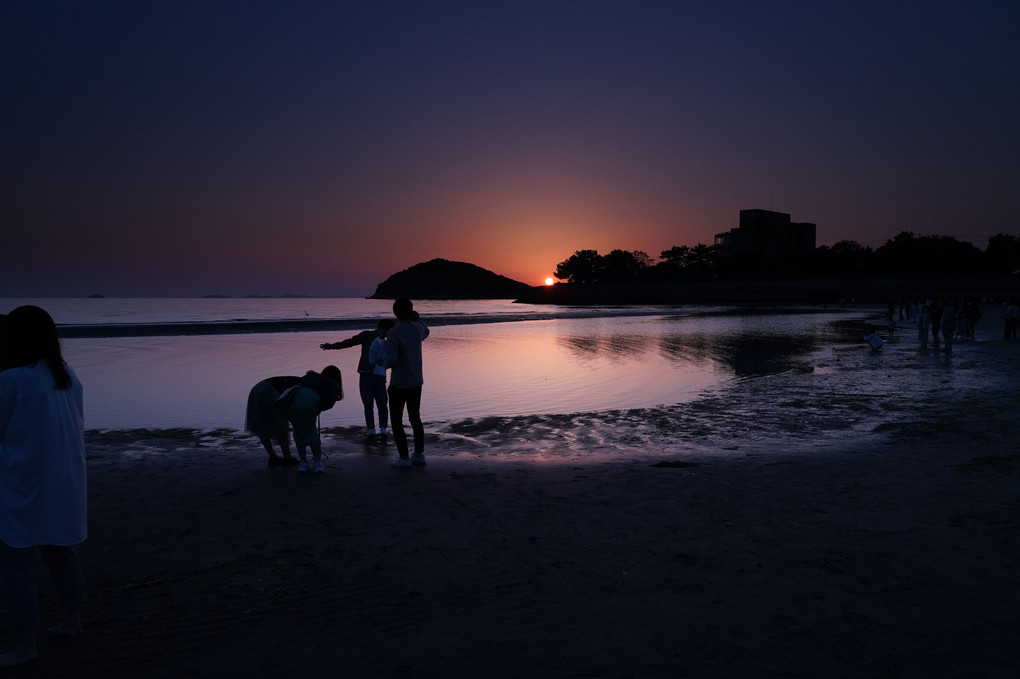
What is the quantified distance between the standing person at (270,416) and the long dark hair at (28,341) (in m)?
3.95

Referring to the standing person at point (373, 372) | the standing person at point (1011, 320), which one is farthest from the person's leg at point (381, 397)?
the standing person at point (1011, 320)

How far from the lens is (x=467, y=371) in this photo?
19.7 m

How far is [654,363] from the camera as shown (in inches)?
833

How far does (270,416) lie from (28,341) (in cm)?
448

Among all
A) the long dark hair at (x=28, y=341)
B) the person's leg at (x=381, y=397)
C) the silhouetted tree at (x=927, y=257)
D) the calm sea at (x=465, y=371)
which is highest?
the silhouetted tree at (x=927, y=257)

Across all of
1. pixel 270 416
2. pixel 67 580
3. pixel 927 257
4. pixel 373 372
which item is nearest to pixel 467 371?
pixel 373 372

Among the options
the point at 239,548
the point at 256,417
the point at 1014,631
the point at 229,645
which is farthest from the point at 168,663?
the point at 1014,631

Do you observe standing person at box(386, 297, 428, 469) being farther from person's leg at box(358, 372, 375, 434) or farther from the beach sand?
person's leg at box(358, 372, 375, 434)

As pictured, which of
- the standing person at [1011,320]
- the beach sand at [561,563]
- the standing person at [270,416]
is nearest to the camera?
the beach sand at [561,563]

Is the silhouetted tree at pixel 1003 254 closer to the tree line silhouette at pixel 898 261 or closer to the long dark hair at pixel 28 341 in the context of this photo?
the tree line silhouette at pixel 898 261

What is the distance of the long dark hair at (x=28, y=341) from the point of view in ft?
11.6

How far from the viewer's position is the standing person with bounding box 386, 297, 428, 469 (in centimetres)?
793

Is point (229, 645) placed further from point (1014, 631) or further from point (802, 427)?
point (802, 427)

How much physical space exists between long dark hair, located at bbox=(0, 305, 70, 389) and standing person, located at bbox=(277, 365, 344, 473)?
3.75 meters
